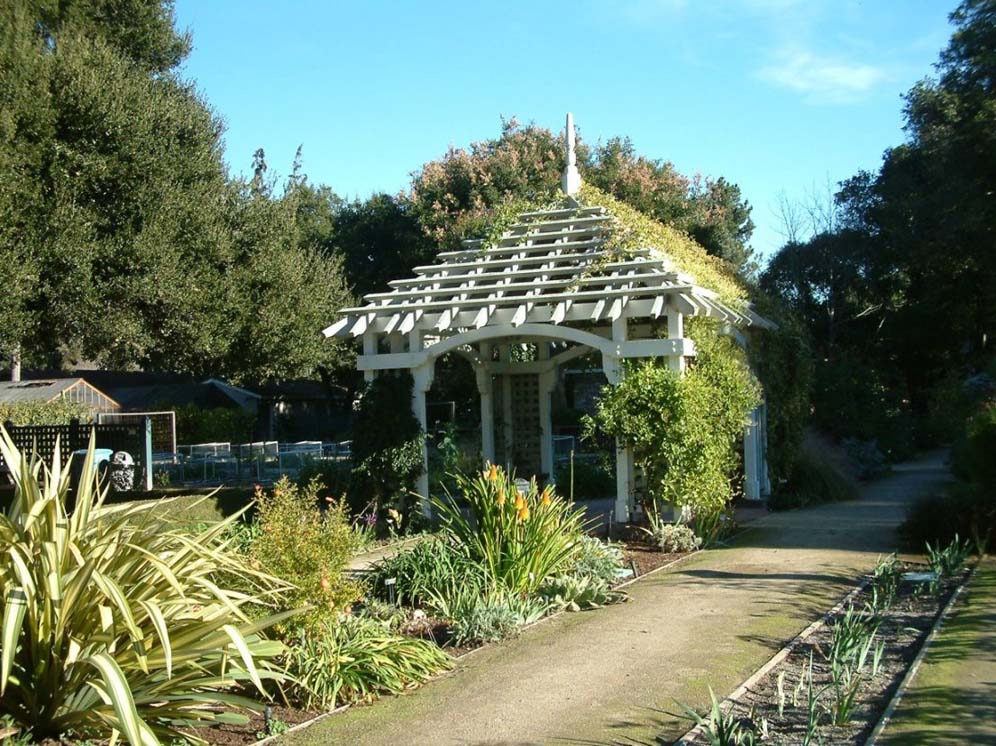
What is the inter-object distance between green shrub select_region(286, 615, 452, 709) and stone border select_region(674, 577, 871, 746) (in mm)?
2006

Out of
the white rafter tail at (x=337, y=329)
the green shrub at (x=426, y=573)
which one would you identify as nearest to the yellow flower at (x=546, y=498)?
the green shrub at (x=426, y=573)

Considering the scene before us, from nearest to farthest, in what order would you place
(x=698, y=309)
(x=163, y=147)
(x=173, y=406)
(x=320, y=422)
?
(x=698, y=309) → (x=163, y=147) → (x=173, y=406) → (x=320, y=422)

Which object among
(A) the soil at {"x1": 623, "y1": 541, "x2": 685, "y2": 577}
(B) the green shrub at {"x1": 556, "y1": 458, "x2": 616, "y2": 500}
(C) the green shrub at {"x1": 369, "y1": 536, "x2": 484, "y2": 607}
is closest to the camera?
(C) the green shrub at {"x1": 369, "y1": 536, "x2": 484, "y2": 607}

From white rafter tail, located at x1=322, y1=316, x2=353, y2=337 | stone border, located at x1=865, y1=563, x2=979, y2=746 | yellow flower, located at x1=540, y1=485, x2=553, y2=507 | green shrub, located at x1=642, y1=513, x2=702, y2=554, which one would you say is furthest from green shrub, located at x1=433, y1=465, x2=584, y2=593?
white rafter tail, located at x1=322, y1=316, x2=353, y2=337

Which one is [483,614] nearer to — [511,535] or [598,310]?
[511,535]

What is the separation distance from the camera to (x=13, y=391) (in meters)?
34.8

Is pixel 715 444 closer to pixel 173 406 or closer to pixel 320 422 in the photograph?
pixel 173 406

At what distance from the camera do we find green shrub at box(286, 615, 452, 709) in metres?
6.36

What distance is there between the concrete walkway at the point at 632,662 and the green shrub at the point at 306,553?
2.53 ft

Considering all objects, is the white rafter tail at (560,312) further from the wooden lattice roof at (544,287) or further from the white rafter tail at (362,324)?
the white rafter tail at (362,324)

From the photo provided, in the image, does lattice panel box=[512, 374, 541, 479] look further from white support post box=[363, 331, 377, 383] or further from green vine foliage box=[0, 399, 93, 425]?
green vine foliage box=[0, 399, 93, 425]

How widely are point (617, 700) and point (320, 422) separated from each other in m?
38.8

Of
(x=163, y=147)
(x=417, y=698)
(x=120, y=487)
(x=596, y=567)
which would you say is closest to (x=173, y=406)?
(x=120, y=487)

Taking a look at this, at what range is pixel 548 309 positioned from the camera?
13469 millimetres
